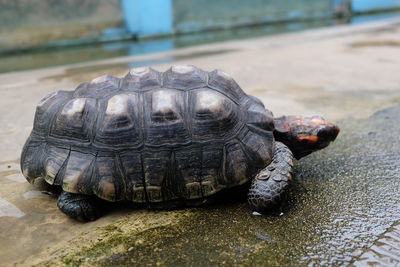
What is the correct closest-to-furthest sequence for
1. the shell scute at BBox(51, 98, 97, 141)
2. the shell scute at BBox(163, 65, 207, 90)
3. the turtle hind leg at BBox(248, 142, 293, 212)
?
the turtle hind leg at BBox(248, 142, 293, 212), the shell scute at BBox(51, 98, 97, 141), the shell scute at BBox(163, 65, 207, 90)

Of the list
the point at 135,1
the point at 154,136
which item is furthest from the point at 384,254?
the point at 135,1

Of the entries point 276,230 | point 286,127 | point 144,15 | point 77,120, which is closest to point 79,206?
point 77,120

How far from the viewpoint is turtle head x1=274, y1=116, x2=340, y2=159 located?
8.76 ft

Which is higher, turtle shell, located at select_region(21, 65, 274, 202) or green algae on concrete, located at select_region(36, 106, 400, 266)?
turtle shell, located at select_region(21, 65, 274, 202)

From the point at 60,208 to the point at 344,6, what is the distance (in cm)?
1870

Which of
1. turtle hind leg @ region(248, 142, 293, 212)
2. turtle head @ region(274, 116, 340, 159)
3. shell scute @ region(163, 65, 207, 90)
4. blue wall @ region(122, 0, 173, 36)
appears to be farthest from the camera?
blue wall @ region(122, 0, 173, 36)

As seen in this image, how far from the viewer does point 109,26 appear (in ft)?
43.0

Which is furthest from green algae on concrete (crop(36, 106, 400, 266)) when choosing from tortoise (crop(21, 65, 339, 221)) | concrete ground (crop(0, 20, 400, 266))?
tortoise (crop(21, 65, 339, 221))

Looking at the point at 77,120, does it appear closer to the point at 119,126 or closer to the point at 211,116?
the point at 119,126

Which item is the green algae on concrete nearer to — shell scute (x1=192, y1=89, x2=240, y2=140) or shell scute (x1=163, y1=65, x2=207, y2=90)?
shell scute (x1=192, y1=89, x2=240, y2=140)

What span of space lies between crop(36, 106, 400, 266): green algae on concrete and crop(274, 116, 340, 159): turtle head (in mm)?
244

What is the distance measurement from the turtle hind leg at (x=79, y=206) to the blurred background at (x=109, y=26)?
7.33 meters

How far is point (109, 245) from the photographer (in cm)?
203

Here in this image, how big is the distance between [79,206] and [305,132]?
156cm
